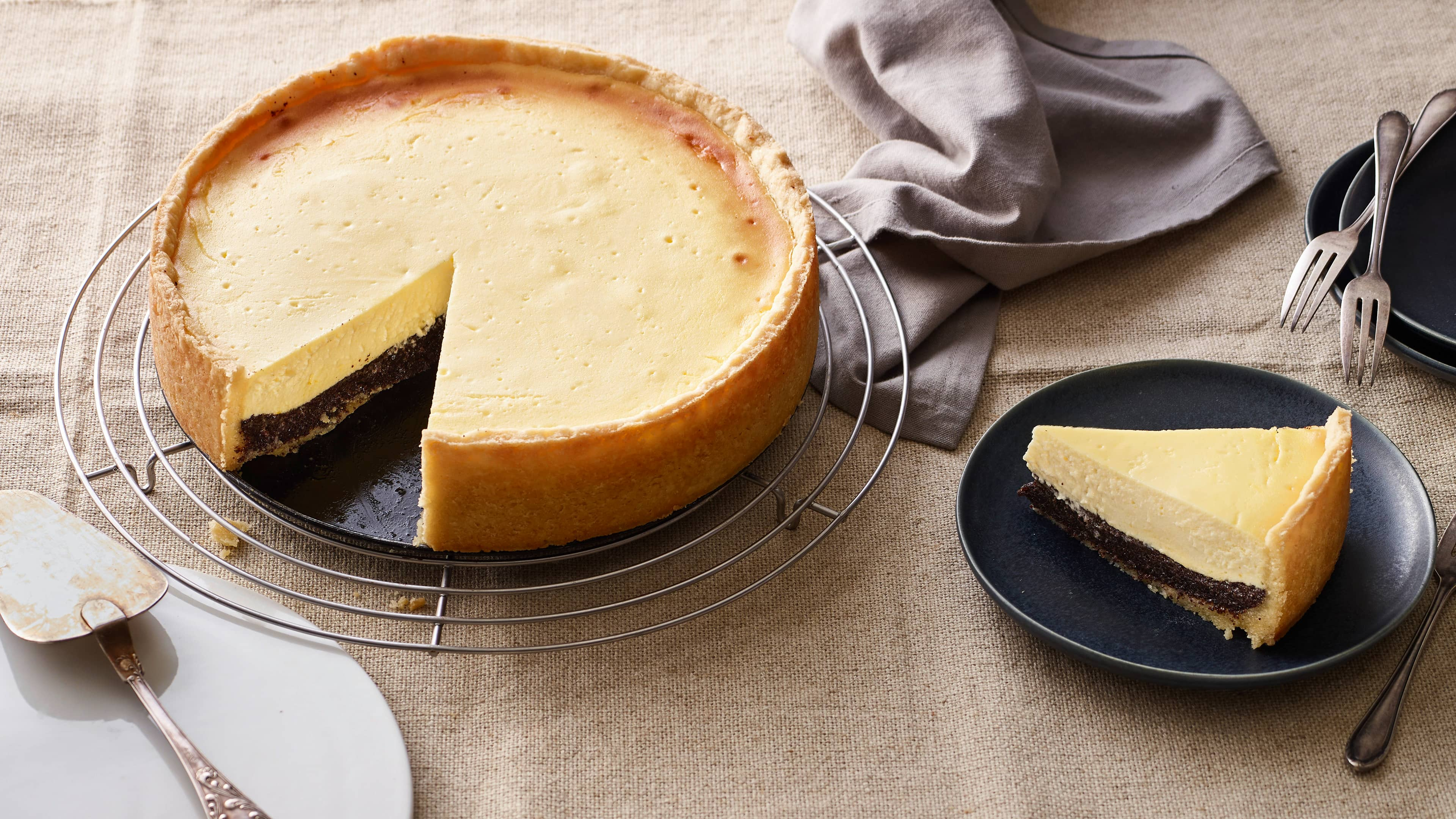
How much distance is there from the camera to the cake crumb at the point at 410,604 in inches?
83.8

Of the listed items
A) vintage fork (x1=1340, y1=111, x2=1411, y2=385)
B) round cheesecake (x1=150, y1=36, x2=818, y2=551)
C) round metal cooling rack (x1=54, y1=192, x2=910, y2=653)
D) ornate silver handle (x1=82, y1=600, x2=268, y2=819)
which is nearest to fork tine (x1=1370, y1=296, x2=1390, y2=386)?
vintage fork (x1=1340, y1=111, x2=1411, y2=385)

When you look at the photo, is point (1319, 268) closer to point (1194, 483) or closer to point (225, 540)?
point (1194, 483)

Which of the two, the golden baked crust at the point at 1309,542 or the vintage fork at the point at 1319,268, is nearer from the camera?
the golden baked crust at the point at 1309,542

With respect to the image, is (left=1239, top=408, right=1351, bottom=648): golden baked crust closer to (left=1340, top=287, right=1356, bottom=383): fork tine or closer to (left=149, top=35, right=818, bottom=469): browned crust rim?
(left=1340, top=287, right=1356, bottom=383): fork tine

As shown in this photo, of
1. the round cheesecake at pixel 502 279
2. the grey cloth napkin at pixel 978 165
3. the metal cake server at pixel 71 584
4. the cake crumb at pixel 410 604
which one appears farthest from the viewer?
the grey cloth napkin at pixel 978 165

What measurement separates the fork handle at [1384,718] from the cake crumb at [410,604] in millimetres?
1635

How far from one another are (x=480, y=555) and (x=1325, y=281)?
6.03 feet

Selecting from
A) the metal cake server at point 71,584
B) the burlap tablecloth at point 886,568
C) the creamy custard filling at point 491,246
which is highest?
the creamy custard filling at point 491,246

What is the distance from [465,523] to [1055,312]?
1.50 m

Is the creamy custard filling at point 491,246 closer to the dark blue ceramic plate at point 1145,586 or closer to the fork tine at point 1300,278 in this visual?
the dark blue ceramic plate at point 1145,586

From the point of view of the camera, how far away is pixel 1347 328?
7.63 ft

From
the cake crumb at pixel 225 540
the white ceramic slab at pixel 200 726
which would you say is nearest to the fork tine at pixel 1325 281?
the white ceramic slab at pixel 200 726

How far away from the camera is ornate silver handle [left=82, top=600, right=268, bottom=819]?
169 centimetres

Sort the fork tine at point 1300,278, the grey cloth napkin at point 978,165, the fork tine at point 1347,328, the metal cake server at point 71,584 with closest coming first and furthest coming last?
the metal cake server at point 71,584 < the fork tine at point 1347,328 < the fork tine at point 1300,278 < the grey cloth napkin at point 978,165
